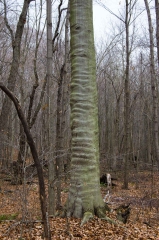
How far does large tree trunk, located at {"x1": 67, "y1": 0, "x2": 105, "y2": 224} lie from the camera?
4.27m

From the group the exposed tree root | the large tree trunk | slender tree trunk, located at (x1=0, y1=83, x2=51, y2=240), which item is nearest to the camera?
slender tree trunk, located at (x1=0, y1=83, x2=51, y2=240)

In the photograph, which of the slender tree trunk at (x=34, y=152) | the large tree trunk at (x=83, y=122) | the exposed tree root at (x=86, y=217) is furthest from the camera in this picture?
the large tree trunk at (x=83, y=122)

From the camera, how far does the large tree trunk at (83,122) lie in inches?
168

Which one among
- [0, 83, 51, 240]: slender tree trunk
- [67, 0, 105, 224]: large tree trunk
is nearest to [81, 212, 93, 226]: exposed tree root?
[67, 0, 105, 224]: large tree trunk

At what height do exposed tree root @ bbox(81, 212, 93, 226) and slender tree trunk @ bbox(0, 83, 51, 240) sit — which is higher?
slender tree trunk @ bbox(0, 83, 51, 240)

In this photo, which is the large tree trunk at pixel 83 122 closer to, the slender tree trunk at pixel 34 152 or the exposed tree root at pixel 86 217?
the exposed tree root at pixel 86 217

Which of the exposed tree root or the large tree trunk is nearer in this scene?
the exposed tree root

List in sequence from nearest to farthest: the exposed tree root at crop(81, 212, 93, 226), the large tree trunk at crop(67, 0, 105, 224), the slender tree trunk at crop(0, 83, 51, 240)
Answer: the slender tree trunk at crop(0, 83, 51, 240), the exposed tree root at crop(81, 212, 93, 226), the large tree trunk at crop(67, 0, 105, 224)

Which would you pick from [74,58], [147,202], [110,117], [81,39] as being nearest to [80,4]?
[81,39]

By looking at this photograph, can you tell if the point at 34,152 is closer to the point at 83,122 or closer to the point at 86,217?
the point at 83,122

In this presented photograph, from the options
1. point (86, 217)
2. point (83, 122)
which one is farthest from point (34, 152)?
point (86, 217)

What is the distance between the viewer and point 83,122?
14.4ft

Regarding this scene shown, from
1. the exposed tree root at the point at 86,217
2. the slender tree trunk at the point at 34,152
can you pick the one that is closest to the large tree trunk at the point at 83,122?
the exposed tree root at the point at 86,217

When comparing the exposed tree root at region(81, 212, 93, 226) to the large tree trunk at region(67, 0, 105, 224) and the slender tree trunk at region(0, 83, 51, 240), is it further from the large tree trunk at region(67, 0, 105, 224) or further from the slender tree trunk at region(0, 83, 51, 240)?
the slender tree trunk at region(0, 83, 51, 240)
